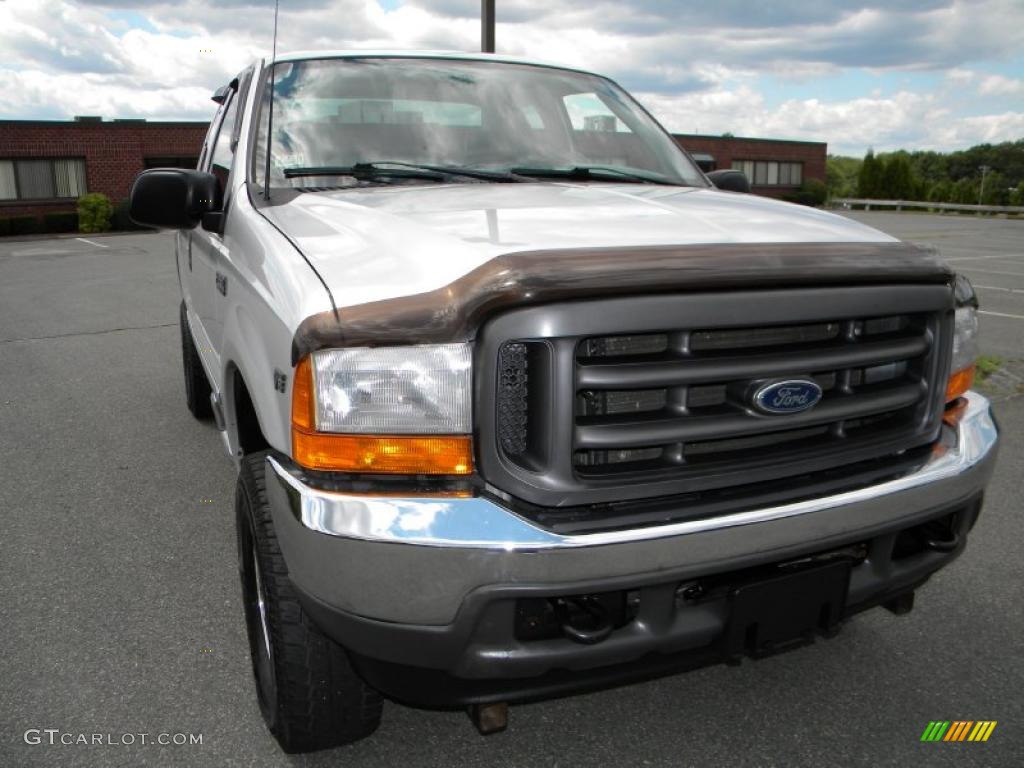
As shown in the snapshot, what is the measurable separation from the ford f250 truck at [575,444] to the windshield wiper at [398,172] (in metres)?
0.48

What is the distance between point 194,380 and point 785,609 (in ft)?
13.8

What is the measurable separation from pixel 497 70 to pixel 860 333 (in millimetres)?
2174

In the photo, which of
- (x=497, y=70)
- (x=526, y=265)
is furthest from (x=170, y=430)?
(x=526, y=265)

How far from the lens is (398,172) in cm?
308

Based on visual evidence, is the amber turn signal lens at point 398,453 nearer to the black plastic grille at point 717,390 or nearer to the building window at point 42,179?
the black plastic grille at point 717,390

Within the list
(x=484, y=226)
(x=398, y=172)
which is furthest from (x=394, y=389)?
(x=398, y=172)

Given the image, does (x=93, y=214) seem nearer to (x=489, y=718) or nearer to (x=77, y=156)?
(x=77, y=156)

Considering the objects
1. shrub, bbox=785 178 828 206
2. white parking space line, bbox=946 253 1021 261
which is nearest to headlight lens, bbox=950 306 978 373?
white parking space line, bbox=946 253 1021 261

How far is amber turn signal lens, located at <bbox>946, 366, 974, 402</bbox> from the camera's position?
8.22 ft

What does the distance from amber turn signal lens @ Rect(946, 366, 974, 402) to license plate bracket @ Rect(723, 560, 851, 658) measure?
0.71 metres

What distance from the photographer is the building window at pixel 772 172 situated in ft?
152

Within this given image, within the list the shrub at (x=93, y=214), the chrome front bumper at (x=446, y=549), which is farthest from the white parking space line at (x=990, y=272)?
the shrub at (x=93, y=214)

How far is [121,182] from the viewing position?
3269 cm
